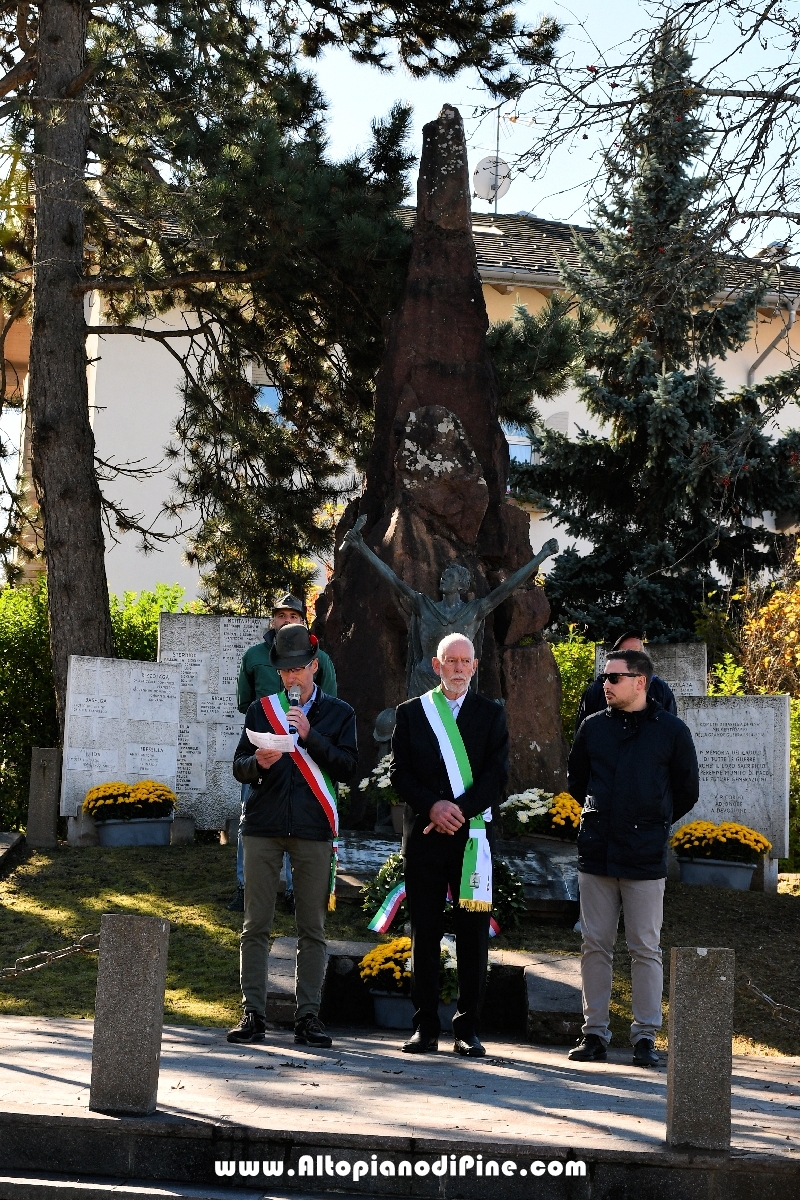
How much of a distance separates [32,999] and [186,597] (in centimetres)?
1948

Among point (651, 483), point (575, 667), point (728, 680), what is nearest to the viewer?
point (728, 680)

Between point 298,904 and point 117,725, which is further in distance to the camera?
point 117,725

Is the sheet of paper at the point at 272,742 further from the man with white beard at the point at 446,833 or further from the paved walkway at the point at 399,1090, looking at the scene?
the paved walkway at the point at 399,1090

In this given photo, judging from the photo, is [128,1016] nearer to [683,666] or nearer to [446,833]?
[446,833]

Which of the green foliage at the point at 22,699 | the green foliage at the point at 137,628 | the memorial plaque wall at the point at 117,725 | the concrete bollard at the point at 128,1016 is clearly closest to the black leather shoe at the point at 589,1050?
the concrete bollard at the point at 128,1016

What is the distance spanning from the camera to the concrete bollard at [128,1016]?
15.2ft

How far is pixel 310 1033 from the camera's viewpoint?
6180mm

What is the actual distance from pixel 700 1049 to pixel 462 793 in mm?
1819

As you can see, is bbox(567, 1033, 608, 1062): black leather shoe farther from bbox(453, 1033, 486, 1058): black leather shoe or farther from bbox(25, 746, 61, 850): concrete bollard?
bbox(25, 746, 61, 850): concrete bollard

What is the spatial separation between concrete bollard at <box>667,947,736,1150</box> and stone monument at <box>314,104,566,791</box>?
7.14 metres

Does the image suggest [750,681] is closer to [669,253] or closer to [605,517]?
[605,517]

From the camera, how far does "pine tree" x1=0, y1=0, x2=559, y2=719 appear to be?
12.5 meters

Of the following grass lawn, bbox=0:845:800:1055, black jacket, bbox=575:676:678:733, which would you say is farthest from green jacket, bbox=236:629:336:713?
black jacket, bbox=575:676:678:733

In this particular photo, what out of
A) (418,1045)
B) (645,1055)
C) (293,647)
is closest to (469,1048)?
(418,1045)
